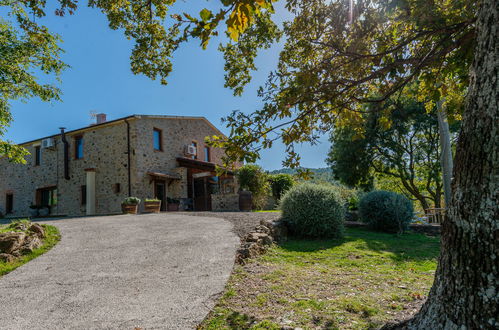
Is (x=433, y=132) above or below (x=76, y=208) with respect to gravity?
above

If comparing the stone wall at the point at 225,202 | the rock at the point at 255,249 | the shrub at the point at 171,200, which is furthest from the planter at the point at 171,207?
the rock at the point at 255,249

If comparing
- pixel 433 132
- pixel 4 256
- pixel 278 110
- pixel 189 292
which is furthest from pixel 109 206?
pixel 433 132

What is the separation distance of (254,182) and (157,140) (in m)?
6.15

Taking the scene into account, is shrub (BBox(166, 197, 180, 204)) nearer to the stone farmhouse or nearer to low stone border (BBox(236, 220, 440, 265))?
the stone farmhouse

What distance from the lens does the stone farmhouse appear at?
1645 centimetres

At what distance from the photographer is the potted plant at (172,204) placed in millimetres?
17367

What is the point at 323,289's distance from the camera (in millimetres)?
3801

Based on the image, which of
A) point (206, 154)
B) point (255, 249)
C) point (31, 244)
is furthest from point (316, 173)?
point (206, 154)

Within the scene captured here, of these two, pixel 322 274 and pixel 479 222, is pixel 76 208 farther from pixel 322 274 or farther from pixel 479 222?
pixel 479 222

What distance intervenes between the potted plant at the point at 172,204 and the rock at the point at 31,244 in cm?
1073

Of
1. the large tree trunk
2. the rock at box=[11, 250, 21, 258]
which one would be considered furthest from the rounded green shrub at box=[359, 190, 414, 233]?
the rock at box=[11, 250, 21, 258]

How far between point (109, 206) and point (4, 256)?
462 inches

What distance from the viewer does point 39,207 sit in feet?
60.0

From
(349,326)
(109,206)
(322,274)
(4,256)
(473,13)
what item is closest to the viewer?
(349,326)
